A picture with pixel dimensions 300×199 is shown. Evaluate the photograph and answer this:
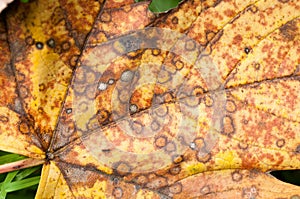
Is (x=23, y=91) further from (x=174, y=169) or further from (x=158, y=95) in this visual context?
(x=174, y=169)

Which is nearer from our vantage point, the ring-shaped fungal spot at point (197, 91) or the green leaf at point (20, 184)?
the ring-shaped fungal spot at point (197, 91)

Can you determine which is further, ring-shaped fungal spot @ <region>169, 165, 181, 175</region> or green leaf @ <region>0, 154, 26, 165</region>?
green leaf @ <region>0, 154, 26, 165</region>

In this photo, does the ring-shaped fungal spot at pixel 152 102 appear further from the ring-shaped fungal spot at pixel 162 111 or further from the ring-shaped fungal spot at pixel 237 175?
the ring-shaped fungal spot at pixel 237 175

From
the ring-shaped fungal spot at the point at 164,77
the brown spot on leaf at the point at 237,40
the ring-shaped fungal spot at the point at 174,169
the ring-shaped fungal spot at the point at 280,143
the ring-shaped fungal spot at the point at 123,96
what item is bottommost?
the ring-shaped fungal spot at the point at 174,169

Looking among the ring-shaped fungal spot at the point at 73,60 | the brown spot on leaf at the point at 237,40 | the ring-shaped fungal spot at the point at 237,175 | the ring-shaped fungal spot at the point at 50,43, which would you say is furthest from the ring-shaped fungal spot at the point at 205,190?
the ring-shaped fungal spot at the point at 50,43

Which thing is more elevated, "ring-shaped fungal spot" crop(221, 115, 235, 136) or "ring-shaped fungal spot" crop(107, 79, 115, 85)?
"ring-shaped fungal spot" crop(107, 79, 115, 85)

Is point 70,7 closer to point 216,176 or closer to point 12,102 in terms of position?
point 12,102

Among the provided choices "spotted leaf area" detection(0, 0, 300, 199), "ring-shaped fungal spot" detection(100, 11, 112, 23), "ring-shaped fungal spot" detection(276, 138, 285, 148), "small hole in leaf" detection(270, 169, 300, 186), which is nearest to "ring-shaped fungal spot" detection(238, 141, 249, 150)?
"spotted leaf area" detection(0, 0, 300, 199)

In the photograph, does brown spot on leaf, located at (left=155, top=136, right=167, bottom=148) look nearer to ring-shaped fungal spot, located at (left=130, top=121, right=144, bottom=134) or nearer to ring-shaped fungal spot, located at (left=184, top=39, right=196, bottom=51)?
ring-shaped fungal spot, located at (left=130, top=121, right=144, bottom=134)

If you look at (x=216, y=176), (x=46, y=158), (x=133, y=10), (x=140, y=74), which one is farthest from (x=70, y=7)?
(x=216, y=176)
